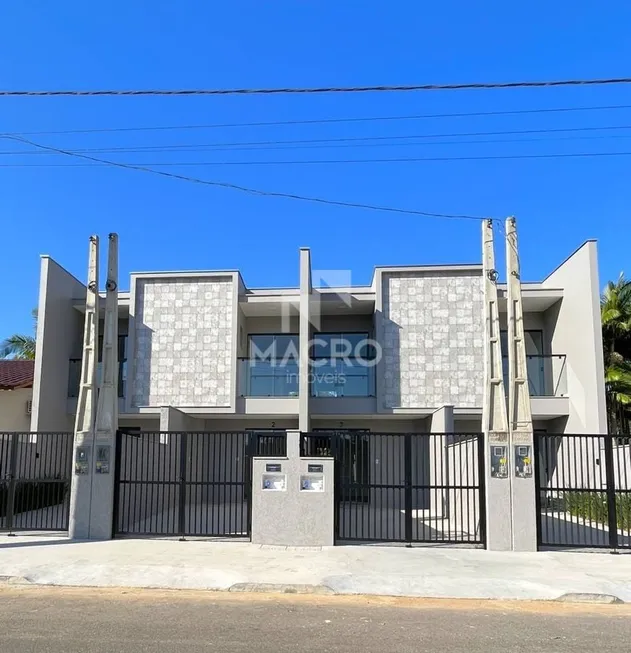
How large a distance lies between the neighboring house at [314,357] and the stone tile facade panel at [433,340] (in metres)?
0.03

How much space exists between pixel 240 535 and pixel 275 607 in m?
4.65

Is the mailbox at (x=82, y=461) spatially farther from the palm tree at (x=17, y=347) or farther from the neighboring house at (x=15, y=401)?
the palm tree at (x=17, y=347)

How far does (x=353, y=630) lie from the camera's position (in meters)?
6.14

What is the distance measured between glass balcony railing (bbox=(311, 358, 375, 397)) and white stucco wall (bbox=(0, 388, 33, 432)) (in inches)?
408

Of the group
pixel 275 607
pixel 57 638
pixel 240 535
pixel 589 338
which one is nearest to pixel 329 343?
pixel 589 338

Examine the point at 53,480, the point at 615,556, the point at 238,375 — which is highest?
the point at 238,375

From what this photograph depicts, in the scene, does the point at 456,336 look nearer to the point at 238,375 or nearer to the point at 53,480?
the point at 238,375

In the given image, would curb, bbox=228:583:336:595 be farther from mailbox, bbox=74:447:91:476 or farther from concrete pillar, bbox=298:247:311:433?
concrete pillar, bbox=298:247:311:433

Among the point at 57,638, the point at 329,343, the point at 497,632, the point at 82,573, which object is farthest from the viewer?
the point at 329,343

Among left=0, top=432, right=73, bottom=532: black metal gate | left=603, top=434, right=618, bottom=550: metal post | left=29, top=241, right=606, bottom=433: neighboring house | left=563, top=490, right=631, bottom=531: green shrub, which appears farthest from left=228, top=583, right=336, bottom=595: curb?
left=29, top=241, right=606, bottom=433: neighboring house

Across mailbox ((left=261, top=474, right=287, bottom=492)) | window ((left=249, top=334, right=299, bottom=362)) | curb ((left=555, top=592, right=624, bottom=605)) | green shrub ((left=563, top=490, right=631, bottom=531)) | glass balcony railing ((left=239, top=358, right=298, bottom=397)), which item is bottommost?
curb ((left=555, top=592, right=624, bottom=605))

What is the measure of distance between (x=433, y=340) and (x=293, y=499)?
28.4 ft

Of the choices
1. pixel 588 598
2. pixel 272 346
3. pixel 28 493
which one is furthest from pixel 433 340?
pixel 28 493

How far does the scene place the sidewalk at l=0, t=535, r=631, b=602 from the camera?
8.09 metres
